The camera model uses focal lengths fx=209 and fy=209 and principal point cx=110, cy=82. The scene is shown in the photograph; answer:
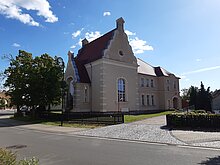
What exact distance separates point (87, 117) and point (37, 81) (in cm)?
930

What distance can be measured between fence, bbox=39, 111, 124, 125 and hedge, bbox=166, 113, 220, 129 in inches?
221

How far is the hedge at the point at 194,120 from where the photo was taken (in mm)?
16031

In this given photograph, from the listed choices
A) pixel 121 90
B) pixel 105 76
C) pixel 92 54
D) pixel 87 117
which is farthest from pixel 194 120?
pixel 92 54

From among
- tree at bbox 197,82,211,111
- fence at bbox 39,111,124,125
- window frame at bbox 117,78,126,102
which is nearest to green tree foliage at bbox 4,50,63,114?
fence at bbox 39,111,124,125

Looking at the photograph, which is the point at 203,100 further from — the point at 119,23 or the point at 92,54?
the point at 92,54

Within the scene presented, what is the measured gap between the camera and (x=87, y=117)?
84.5 ft

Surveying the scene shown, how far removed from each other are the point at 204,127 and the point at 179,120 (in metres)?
1.95

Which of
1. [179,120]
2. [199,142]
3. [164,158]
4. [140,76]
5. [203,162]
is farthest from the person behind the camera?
[140,76]

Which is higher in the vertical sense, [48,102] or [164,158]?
[48,102]

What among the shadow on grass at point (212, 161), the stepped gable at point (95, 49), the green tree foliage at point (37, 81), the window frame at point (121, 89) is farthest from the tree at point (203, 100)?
the shadow on grass at point (212, 161)

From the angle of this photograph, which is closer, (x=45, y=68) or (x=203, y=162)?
(x=203, y=162)

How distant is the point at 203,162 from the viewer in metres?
7.25

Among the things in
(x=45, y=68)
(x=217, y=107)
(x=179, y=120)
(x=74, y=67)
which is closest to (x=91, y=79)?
(x=74, y=67)

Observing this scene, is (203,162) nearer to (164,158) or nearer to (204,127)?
(164,158)
